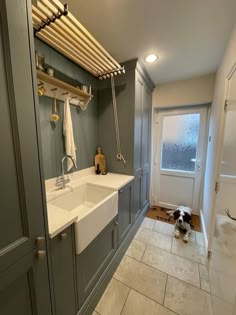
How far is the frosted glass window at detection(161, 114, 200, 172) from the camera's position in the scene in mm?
2588

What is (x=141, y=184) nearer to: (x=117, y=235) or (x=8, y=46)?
(x=117, y=235)

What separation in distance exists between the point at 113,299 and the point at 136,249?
0.66m

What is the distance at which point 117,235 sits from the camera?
167cm

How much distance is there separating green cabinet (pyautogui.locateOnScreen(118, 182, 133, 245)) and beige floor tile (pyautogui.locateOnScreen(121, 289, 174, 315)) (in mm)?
519

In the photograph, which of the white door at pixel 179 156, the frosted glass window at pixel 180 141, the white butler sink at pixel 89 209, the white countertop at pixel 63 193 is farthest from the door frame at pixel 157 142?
the white butler sink at pixel 89 209

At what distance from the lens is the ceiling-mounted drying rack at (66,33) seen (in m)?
0.92

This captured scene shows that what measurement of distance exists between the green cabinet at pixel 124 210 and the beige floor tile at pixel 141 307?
1.70 ft

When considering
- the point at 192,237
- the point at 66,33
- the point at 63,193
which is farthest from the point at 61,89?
the point at 192,237

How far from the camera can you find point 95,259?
1282 millimetres

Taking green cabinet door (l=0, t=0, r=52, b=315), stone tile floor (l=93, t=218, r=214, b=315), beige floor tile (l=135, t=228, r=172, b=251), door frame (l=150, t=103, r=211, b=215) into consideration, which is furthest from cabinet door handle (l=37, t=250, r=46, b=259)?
door frame (l=150, t=103, r=211, b=215)

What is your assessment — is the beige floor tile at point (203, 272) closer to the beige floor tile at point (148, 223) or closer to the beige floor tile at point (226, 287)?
the beige floor tile at point (226, 287)

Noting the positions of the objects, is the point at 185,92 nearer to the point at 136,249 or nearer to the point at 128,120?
the point at 128,120

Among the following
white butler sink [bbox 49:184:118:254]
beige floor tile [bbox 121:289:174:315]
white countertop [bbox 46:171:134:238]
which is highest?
white countertop [bbox 46:171:134:238]

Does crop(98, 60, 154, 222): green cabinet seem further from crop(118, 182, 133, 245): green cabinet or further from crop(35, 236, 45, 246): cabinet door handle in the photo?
crop(35, 236, 45, 246): cabinet door handle
